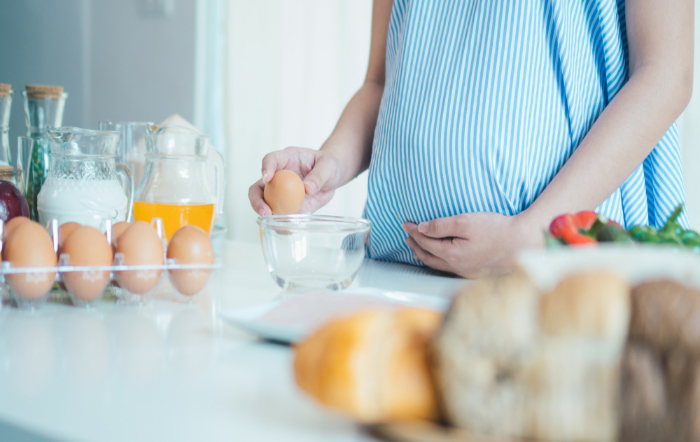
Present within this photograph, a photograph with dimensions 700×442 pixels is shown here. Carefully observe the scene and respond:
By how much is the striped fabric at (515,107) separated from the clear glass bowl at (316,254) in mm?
311

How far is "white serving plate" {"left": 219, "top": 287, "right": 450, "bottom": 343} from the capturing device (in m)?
0.44

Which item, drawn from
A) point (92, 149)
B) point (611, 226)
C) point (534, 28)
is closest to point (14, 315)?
point (92, 149)

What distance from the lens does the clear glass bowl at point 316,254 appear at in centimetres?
66

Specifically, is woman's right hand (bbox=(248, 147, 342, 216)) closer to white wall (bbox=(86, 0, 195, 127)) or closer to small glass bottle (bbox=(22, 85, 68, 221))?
small glass bottle (bbox=(22, 85, 68, 221))

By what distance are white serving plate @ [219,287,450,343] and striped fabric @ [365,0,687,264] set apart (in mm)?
411

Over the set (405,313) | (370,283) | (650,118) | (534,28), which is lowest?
(370,283)

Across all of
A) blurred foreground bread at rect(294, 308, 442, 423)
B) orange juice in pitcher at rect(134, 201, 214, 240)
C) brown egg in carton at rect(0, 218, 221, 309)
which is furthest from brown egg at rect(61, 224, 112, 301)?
blurred foreground bread at rect(294, 308, 442, 423)

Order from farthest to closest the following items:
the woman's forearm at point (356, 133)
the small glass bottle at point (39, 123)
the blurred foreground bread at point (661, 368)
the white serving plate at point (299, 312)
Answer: the woman's forearm at point (356, 133) < the small glass bottle at point (39, 123) < the white serving plate at point (299, 312) < the blurred foreground bread at point (661, 368)

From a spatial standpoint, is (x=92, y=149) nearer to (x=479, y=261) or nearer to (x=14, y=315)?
(x=14, y=315)

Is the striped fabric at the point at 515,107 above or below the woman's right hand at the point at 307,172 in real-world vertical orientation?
above

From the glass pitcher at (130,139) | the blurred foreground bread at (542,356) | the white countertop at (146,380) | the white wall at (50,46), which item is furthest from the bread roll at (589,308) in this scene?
the white wall at (50,46)

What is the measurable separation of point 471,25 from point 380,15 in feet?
1.04

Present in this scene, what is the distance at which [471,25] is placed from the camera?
37.4 inches

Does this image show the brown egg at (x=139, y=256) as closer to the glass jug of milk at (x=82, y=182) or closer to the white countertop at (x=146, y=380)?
the white countertop at (x=146, y=380)
